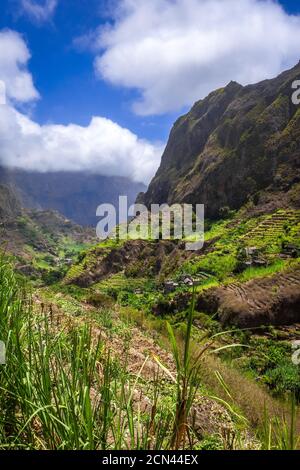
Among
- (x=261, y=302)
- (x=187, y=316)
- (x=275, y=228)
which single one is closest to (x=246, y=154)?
(x=275, y=228)

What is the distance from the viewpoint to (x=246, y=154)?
74.7m

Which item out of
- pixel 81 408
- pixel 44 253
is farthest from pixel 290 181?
pixel 44 253

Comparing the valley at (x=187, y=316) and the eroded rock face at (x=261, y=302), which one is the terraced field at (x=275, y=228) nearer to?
the valley at (x=187, y=316)

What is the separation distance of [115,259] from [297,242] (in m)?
41.0

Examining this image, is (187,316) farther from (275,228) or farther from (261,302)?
(275,228)

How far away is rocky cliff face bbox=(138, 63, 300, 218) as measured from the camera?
65.1 m

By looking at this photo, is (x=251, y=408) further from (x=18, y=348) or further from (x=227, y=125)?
(x=227, y=125)

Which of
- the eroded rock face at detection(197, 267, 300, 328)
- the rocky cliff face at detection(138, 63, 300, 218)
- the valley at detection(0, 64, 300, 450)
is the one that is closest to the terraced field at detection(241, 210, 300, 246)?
the valley at detection(0, 64, 300, 450)

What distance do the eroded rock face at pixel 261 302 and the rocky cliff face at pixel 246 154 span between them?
3100 centimetres

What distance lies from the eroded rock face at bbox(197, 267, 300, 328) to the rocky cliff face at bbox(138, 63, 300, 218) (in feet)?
102

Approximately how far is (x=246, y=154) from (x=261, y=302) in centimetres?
5331

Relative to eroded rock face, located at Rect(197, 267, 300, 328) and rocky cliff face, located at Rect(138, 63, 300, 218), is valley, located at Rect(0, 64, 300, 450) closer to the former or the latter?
eroded rock face, located at Rect(197, 267, 300, 328)

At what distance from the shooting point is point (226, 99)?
10212cm

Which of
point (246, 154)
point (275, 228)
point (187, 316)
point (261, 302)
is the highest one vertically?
point (246, 154)
